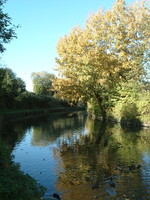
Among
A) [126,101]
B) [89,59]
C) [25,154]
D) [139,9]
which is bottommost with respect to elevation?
[25,154]

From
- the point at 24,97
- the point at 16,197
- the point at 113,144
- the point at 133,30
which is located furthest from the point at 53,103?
the point at 16,197

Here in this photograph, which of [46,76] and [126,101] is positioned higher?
[46,76]

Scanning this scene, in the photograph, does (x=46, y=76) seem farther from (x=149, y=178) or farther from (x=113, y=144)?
(x=149, y=178)

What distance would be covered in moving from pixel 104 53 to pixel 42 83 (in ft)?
186

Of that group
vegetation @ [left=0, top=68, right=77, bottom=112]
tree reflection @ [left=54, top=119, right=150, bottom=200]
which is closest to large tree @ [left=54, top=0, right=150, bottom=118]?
vegetation @ [left=0, top=68, right=77, bottom=112]

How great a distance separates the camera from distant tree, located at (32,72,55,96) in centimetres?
8124

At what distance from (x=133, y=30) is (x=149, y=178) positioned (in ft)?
82.3

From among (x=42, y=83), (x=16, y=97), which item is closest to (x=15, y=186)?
(x=16, y=97)

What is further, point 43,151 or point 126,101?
point 126,101

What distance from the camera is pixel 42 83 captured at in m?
89.8

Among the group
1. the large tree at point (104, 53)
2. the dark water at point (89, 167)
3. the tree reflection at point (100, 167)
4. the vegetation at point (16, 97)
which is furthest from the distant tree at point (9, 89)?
the tree reflection at point (100, 167)

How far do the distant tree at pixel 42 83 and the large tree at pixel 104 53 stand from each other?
40832mm

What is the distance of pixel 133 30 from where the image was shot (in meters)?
32.3

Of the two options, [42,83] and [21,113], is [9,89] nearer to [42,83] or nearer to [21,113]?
[21,113]
